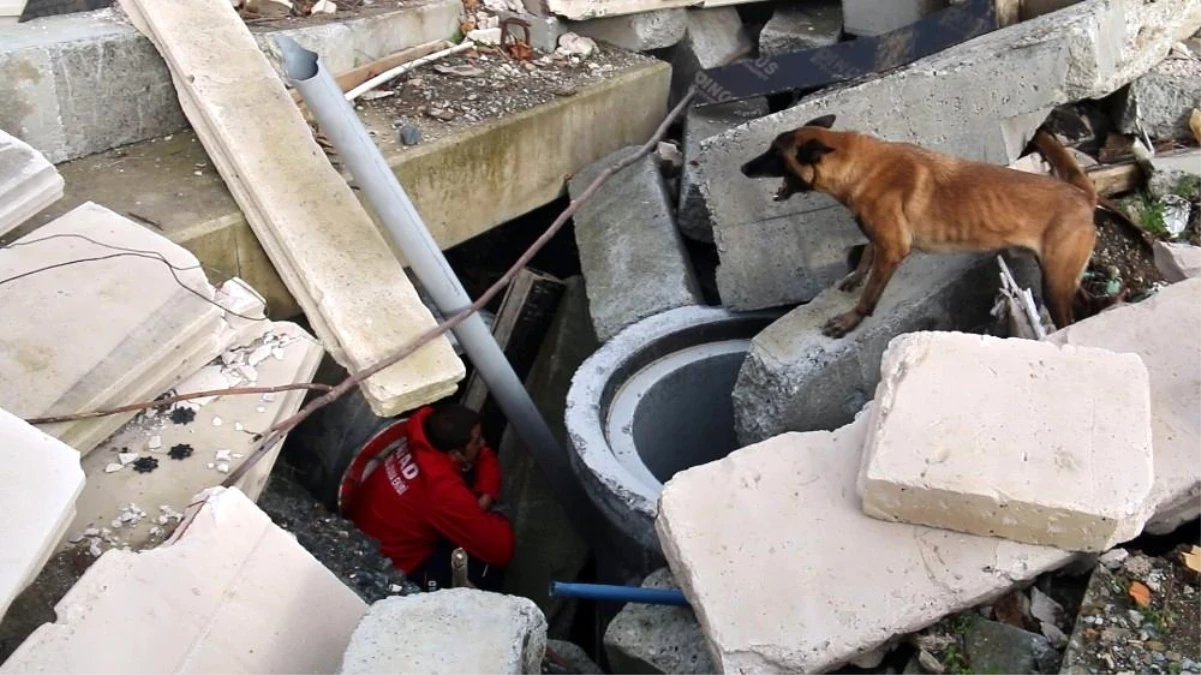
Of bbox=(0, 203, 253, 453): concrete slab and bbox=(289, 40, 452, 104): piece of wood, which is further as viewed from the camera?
bbox=(289, 40, 452, 104): piece of wood

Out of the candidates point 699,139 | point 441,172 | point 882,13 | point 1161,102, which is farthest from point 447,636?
point 882,13

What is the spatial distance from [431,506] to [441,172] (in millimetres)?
1539

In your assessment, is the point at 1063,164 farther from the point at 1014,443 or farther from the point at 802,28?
the point at 802,28

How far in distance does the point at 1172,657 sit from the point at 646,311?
265 cm

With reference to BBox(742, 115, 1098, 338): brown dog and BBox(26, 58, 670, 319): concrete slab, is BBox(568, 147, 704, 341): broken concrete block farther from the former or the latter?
BBox(742, 115, 1098, 338): brown dog

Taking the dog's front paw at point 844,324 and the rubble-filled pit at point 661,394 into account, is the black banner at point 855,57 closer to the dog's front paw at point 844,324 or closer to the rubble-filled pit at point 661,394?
the rubble-filled pit at point 661,394

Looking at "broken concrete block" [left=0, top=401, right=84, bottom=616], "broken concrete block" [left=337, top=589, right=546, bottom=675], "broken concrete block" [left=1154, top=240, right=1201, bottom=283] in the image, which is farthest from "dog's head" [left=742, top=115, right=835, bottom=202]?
"broken concrete block" [left=0, top=401, right=84, bottom=616]

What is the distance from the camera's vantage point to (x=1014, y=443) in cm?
300

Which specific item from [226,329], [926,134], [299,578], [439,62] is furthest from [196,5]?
[926,134]

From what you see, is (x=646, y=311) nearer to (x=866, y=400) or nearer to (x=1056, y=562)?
(x=866, y=400)

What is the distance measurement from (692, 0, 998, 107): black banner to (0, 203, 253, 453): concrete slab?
9.06 ft

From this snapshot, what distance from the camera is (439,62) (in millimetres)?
5699

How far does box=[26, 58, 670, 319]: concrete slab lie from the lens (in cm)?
445

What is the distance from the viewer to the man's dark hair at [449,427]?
4797mm
